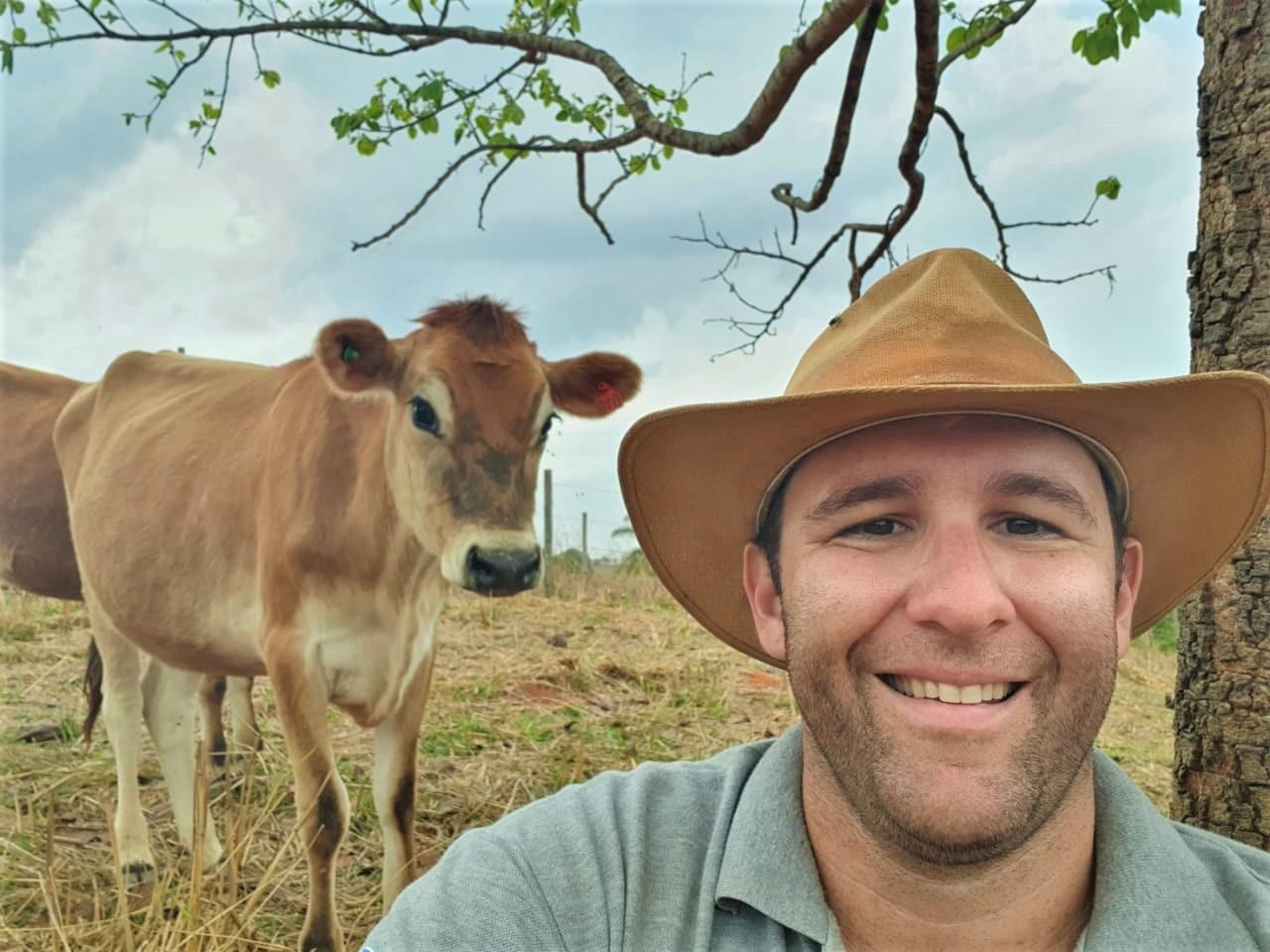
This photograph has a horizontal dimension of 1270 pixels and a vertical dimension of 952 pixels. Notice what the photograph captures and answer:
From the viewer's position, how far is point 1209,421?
1.68m

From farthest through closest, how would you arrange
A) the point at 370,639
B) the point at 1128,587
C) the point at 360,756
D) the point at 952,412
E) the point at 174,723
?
the point at 360,756
the point at 174,723
the point at 370,639
the point at 1128,587
the point at 952,412

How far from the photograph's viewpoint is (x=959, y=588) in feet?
4.72

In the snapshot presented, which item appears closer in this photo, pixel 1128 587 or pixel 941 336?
pixel 941 336

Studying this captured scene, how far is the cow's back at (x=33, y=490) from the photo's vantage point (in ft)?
13.2

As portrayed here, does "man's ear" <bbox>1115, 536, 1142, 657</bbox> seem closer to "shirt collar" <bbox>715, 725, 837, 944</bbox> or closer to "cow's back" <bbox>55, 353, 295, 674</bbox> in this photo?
"shirt collar" <bbox>715, 725, 837, 944</bbox>

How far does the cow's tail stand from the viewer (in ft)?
11.7

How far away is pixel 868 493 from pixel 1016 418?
0.23 metres

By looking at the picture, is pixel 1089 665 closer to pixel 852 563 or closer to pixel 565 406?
pixel 852 563

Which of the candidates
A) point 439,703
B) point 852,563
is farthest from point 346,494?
point 852,563

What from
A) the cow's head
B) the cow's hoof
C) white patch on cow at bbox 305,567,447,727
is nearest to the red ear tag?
the cow's head

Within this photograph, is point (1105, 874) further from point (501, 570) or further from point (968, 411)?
point (501, 570)

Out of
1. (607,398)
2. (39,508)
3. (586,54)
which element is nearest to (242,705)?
(39,508)

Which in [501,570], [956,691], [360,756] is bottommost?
[360,756]

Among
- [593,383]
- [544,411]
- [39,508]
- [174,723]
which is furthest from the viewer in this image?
[39,508]
